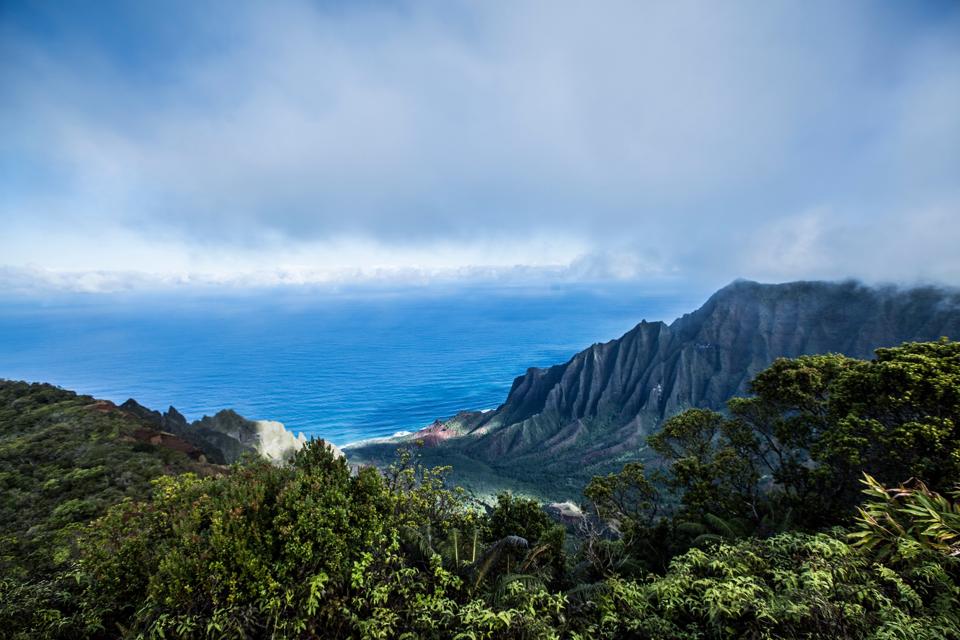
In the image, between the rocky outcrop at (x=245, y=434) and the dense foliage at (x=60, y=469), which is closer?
the dense foliage at (x=60, y=469)

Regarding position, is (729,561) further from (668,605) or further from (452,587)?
(452,587)

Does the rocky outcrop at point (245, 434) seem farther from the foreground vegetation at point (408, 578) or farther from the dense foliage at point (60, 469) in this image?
the foreground vegetation at point (408, 578)

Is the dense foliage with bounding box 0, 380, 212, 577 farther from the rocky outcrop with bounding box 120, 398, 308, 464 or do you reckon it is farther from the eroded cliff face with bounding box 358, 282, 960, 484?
the eroded cliff face with bounding box 358, 282, 960, 484

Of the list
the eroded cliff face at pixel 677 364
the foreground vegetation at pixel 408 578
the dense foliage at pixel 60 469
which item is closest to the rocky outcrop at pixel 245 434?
the dense foliage at pixel 60 469

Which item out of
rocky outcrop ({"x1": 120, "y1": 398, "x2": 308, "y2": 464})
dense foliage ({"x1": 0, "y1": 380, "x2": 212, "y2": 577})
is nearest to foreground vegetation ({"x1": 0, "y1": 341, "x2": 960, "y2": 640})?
dense foliage ({"x1": 0, "y1": 380, "x2": 212, "y2": 577})

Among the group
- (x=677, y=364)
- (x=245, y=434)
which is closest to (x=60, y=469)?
(x=245, y=434)

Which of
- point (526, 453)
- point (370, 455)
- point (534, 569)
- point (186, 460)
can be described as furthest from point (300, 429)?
point (534, 569)

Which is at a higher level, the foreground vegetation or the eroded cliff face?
the foreground vegetation

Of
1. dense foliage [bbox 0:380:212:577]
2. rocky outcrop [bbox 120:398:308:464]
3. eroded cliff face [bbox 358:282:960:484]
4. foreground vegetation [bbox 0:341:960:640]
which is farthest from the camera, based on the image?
eroded cliff face [bbox 358:282:960:484]
